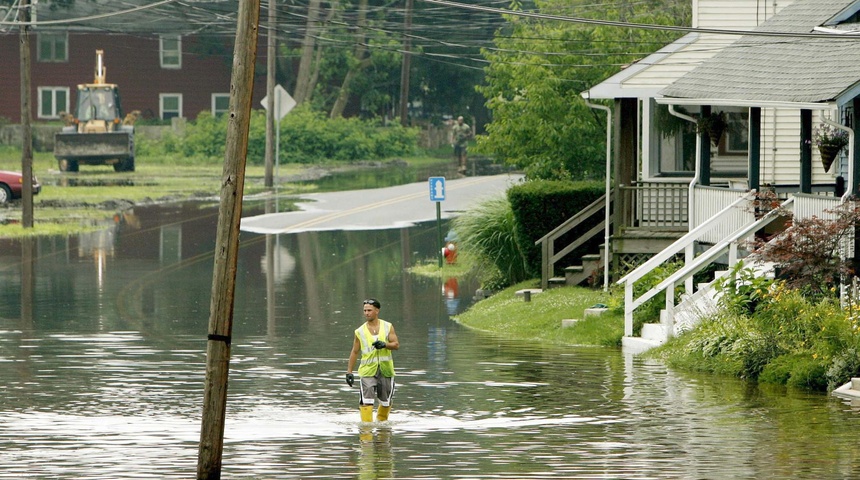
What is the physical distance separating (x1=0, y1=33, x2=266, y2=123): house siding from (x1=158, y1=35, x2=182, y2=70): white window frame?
18cm

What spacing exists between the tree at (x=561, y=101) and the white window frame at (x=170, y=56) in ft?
155

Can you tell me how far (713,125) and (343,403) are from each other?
10939mm

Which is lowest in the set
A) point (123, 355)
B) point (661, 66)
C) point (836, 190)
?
point (123, 355)

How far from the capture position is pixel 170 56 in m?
86.5

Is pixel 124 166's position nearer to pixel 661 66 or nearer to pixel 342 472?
pixel 661 66

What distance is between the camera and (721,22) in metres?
32.8

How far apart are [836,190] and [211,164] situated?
166 feet

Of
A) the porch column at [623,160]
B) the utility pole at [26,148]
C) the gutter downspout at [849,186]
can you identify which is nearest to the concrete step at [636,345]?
the gutter downspout at [849,186]

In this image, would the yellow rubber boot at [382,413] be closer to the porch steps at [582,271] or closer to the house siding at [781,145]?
the porch steps at [582,271]

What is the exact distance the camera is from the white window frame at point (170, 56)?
283 feet

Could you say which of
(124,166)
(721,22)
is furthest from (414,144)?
(721,22)

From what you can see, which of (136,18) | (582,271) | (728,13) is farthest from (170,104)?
(582,271)

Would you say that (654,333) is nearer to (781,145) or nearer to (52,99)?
(781,145)

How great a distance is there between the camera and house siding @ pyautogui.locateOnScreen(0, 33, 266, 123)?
85.9 meters
